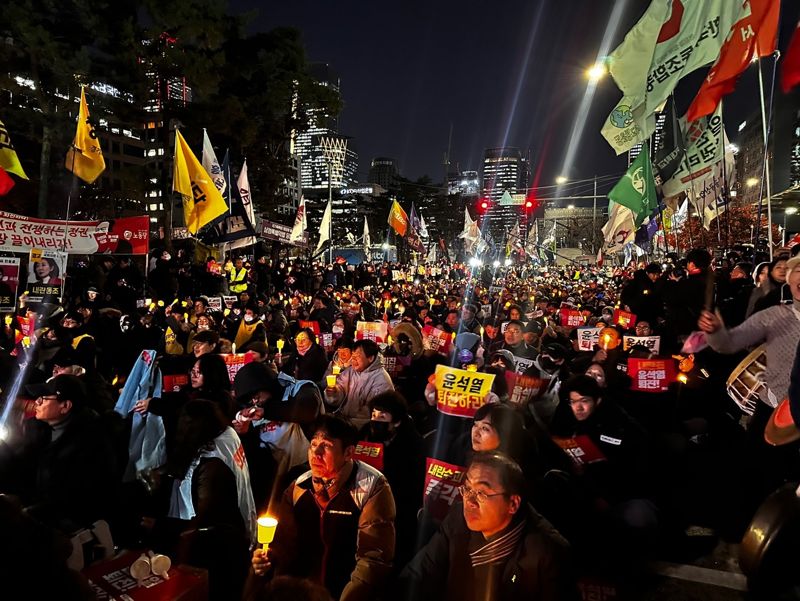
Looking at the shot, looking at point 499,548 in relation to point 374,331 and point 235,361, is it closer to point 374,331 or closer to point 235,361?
point 235,361

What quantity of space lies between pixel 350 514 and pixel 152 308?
862cm

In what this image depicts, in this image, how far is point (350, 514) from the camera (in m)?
3.38

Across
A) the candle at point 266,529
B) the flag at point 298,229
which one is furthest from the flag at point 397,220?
the candle at point 266,529

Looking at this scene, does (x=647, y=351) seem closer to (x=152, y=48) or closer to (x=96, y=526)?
(x=96, y=526)

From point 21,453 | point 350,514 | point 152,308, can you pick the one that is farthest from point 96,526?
point 152,308

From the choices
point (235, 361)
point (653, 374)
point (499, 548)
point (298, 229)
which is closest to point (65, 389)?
point (235, 361)

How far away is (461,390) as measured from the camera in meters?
5.28

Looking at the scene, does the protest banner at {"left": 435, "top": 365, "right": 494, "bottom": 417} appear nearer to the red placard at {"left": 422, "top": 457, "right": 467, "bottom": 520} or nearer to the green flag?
the red placard at {"left": 422, "top": 457, "right": 467, "bottom": 520}

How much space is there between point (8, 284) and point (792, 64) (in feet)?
37.1

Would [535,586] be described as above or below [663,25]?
below

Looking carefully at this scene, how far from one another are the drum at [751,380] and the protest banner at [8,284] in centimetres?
1011

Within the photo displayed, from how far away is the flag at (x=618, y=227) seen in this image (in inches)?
693

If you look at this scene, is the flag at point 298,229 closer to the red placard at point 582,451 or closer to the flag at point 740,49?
the flag at point 740,49

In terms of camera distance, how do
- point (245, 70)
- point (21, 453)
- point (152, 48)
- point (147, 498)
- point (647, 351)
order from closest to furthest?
point (21, 453) < point (147, 498) < point (647, 351) < point (152, 48) < point (245, 70)
